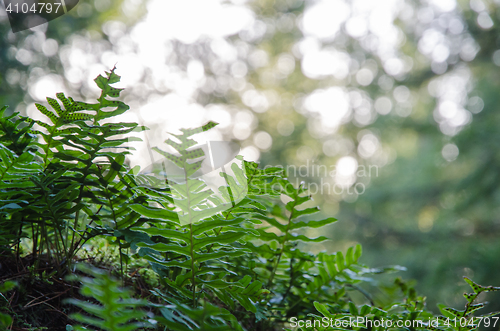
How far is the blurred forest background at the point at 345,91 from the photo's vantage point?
4.72 meters

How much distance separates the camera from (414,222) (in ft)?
20.7

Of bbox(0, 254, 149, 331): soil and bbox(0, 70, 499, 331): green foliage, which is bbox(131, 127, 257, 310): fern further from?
bbox(0, 254, 149, 331): soil

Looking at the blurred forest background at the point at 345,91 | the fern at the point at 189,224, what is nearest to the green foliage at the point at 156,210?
the fern at the point at 189,224

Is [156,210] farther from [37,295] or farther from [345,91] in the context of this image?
[345,91]

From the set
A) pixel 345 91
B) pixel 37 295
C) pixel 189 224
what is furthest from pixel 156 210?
pixel 345 91

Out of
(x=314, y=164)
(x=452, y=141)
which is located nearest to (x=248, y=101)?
(x=314, y=164)

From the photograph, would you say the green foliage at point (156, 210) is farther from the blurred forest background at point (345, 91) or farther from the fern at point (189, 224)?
the blurred forest background at point (345, 91)

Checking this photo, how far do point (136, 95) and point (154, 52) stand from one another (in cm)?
108

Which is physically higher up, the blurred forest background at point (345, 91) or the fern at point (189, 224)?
the blurred forest background at point (345, 91)

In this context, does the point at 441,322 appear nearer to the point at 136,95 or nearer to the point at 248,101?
the point at 136,95

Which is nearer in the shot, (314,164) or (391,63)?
(391,63)

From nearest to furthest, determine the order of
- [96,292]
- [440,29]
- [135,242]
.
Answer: [96,292] < [135,242] < [440,29]

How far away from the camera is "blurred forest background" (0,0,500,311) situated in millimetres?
4719

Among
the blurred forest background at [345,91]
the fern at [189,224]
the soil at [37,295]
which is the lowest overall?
the soil at [37,295]
